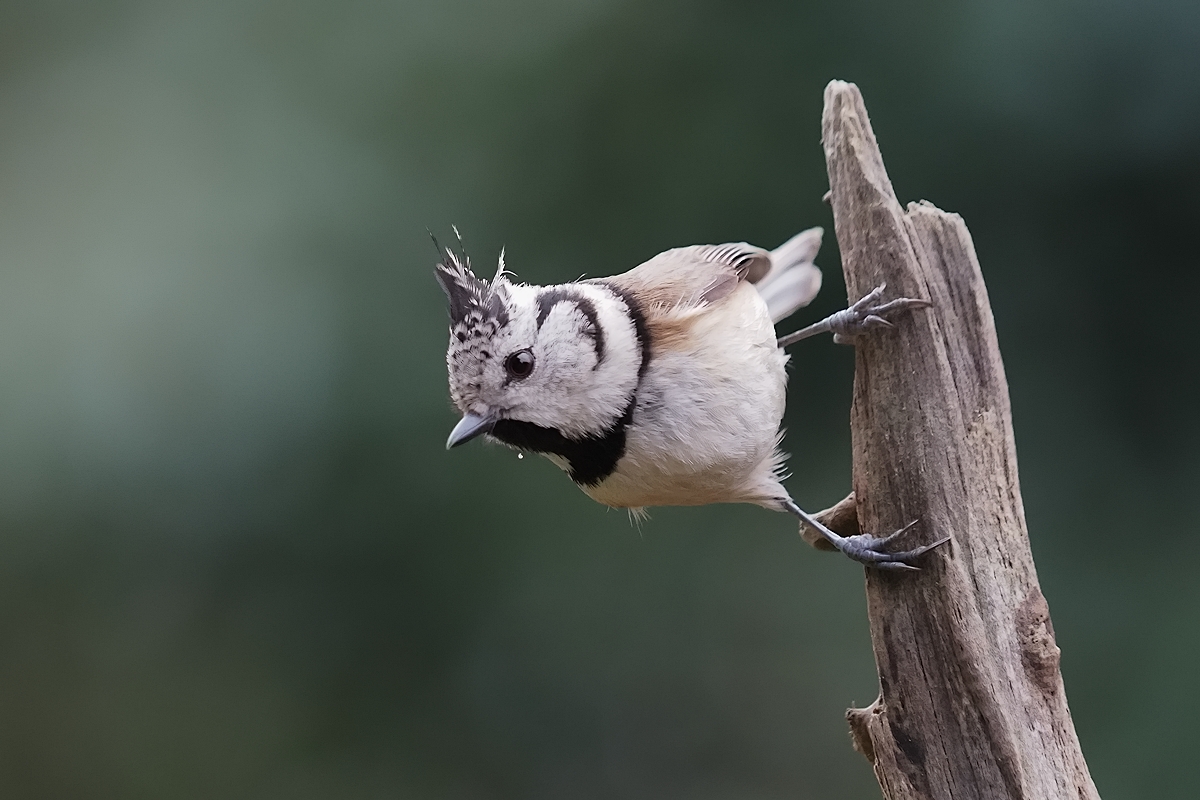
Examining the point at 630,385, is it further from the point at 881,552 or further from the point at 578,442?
the point at 881,552

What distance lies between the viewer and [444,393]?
117 inches

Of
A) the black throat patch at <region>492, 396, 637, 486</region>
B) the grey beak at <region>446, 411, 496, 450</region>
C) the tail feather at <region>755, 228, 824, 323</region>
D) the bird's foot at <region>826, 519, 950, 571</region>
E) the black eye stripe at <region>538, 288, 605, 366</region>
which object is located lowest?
the bird's foot at <region>826, 519, 950, 571</region>

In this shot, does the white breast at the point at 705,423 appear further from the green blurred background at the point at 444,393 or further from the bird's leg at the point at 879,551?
the green blurred background at the point at 444,393

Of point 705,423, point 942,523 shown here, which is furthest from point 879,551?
point 705,423

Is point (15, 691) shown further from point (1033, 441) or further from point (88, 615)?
point (1033, 441)

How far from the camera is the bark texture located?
64.5 inches

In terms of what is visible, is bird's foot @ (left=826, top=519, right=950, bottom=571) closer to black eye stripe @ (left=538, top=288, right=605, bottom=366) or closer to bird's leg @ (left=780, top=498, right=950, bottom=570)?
bird's leg @ (left=780, top=498, right=950, bottom=570)

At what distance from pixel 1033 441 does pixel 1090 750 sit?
0.84 metres

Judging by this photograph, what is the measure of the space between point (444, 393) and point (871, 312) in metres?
1.52

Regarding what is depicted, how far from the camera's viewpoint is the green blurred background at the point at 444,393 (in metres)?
2.84

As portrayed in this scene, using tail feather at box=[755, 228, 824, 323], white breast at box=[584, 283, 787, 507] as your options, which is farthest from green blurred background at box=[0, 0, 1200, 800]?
white breast at box=[584, 283, 787, 507]

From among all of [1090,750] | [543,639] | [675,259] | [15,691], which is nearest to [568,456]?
[675,259]

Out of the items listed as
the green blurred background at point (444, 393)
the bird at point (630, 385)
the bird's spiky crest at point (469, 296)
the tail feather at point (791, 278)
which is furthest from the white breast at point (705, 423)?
the green blurred background at point (444, 393)

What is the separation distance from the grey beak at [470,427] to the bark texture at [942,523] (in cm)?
66
